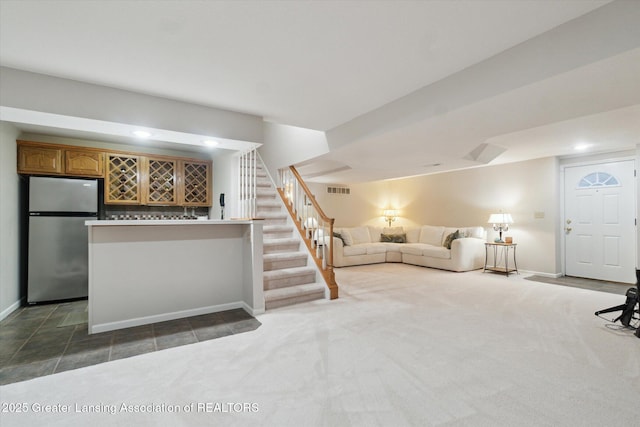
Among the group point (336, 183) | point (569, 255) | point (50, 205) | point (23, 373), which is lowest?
point (23, 373)

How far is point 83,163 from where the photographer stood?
4.64 meters

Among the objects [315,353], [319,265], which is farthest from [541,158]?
[315,353]

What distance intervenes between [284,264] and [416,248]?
370cm

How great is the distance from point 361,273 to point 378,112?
350 cm

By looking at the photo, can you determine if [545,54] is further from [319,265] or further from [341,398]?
[319,265]

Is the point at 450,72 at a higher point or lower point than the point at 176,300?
higher

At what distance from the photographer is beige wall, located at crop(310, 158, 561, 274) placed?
5.66m

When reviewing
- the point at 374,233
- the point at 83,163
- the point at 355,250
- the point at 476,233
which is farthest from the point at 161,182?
the point at 476,233

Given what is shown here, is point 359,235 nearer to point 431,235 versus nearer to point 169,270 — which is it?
point 431,235

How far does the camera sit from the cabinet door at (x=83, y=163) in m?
4.54

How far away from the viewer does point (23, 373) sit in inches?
86.0

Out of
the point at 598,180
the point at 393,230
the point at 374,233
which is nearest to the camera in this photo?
the point at 598,180

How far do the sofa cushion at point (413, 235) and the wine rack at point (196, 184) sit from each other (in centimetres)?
502

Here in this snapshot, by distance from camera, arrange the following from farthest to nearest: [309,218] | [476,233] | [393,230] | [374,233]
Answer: [393,230], [374,233], [476,233], [309,218]
